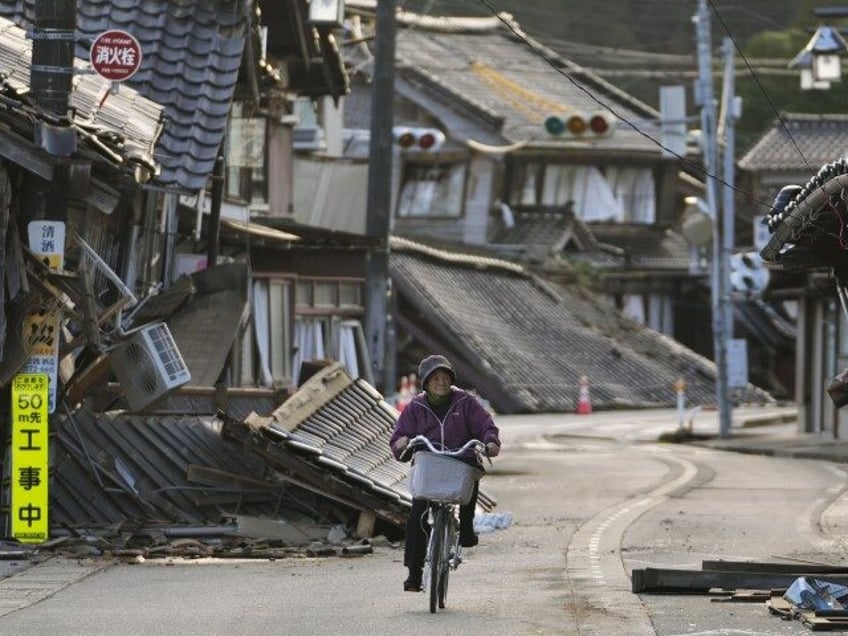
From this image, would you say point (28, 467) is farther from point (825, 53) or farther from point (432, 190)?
point (432, 190)

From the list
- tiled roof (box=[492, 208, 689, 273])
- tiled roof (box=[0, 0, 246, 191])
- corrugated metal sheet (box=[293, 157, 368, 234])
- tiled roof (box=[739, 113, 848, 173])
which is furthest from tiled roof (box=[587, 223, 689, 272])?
tiled roof (box=[0, 0, 246, 191])

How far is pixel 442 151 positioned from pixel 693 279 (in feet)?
30.3

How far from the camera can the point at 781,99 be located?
70.6 metres

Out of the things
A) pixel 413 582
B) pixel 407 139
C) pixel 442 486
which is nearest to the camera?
pixel 442 486

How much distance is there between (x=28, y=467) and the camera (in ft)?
58.9

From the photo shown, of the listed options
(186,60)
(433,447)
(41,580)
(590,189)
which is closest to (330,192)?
(186,60)

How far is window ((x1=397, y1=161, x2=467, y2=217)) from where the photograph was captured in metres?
64.5

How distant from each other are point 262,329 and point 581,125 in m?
9.70

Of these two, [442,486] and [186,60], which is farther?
[186,60]

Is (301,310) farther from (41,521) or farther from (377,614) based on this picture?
(377,614)

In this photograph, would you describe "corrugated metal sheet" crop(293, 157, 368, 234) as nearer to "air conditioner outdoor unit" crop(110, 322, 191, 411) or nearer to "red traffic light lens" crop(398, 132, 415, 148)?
"red traffic light lens" crop(398, 132, 415, 148)

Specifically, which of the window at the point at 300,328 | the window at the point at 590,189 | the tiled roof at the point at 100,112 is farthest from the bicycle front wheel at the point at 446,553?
the window at the point at 590,189

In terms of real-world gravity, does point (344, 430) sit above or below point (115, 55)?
below

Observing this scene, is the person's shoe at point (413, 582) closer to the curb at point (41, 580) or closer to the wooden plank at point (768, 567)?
the wooden plank at point (768, 567)
